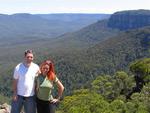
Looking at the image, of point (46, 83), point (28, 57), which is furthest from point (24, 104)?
point (28, 57)

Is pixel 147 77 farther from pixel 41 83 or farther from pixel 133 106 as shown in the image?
pixel 41 83

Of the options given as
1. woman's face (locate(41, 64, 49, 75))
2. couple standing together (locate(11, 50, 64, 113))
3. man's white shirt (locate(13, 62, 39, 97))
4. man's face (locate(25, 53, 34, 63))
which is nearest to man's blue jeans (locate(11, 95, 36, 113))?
couple standing together (locate(11, 50, 64, 113))

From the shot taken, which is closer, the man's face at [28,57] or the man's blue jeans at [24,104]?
the man's face at [28,57]

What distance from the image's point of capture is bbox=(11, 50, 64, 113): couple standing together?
13688 mm

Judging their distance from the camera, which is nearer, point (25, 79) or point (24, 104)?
point (25, 79)

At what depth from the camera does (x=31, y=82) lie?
13.8 m

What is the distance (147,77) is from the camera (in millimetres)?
54500

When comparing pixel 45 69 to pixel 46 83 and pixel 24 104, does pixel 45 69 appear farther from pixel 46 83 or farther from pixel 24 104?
pixel 24 104

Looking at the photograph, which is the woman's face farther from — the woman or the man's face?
the man's face

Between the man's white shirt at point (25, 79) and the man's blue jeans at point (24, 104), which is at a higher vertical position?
the man's white shirt at point (25, 79)

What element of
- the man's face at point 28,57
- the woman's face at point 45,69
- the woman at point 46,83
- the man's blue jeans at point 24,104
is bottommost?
the man's blue jeans at point 24,104

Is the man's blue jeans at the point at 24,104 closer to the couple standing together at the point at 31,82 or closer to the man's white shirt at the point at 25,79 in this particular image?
the couple standing together at the point at 31,82

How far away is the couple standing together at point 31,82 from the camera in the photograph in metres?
13.7

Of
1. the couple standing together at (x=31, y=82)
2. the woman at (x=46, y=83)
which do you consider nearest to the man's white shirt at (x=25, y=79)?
the couple standing together at (x=31, y=82)
